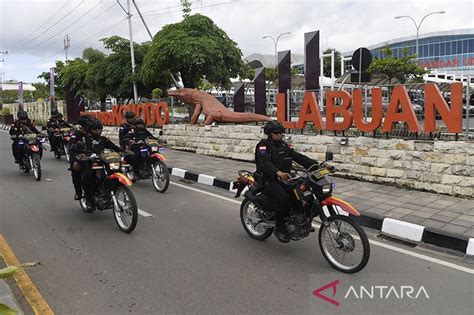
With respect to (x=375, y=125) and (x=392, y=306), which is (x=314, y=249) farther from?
(x=375, y=125)

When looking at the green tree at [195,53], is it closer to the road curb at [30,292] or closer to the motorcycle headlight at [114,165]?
the motorcycle headlight at [114,165]

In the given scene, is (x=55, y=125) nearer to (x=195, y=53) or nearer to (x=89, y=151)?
(x=195, y=53)

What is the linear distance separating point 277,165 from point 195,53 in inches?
424

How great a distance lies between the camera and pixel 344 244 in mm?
4066

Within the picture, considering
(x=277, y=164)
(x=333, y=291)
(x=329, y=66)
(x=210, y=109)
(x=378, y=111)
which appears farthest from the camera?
(x=329, y=66)

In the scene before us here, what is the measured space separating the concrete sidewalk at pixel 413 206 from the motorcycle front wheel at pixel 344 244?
4.96 feet

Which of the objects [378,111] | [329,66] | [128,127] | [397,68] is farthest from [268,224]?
[329,66]

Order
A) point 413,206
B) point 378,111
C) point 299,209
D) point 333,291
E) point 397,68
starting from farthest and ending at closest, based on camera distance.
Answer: point 397,68
point 378,111
point 413,206
point 299,209
point 333,291

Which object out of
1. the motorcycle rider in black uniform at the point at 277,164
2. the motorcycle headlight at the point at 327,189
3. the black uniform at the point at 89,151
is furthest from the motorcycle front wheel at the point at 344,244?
the black uniform at the point at 89,151

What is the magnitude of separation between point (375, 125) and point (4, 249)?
6409 mm

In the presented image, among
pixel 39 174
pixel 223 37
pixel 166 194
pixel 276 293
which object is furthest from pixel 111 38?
pixel 276 293

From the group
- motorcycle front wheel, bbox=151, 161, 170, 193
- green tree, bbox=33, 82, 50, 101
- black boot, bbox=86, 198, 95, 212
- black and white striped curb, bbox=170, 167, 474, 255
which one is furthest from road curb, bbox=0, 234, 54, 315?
green tree, bbox=33, 82, 50, 101

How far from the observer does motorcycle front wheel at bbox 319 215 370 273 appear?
3.93 m

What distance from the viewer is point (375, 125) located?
810 centimetres
